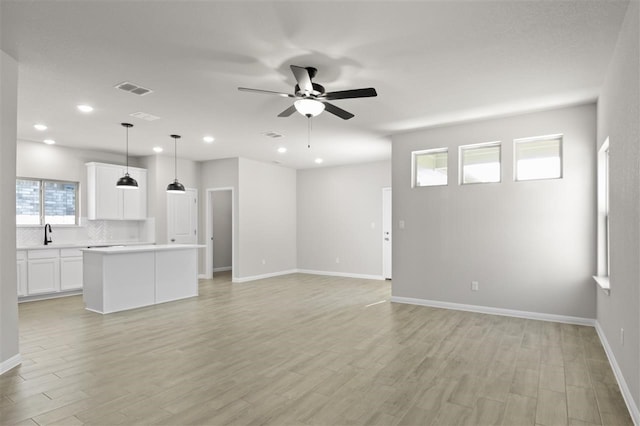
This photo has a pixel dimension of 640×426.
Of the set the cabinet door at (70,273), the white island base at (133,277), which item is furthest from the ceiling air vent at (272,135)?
the cabinet door at (70,273)

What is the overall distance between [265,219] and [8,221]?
597 centimetres

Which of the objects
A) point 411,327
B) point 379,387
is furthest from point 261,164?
point 379,387

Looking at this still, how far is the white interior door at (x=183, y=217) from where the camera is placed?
8.48 m

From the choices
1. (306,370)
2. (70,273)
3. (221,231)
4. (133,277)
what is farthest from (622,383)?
(221,231)

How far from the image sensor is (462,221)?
5691 millimetres

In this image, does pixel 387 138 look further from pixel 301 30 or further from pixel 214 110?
pixel 301 30

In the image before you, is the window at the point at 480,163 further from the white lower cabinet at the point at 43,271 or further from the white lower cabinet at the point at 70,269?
the white lower cabinet at the point at 43,271

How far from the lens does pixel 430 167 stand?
6164 mm

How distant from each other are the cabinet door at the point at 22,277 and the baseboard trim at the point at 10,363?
337cm

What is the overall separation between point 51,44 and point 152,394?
2.98 metres

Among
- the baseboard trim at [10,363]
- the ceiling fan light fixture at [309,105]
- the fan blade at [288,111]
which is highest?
the fan blade at [288,111]

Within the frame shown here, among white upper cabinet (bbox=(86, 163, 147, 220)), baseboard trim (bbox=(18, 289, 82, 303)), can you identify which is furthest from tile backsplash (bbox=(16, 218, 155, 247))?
baseboard trim (bbox=(18, 289, 82, 303))

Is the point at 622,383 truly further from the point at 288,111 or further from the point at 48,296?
the point at 48,296

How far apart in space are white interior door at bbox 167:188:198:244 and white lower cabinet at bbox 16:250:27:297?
8.64ft
